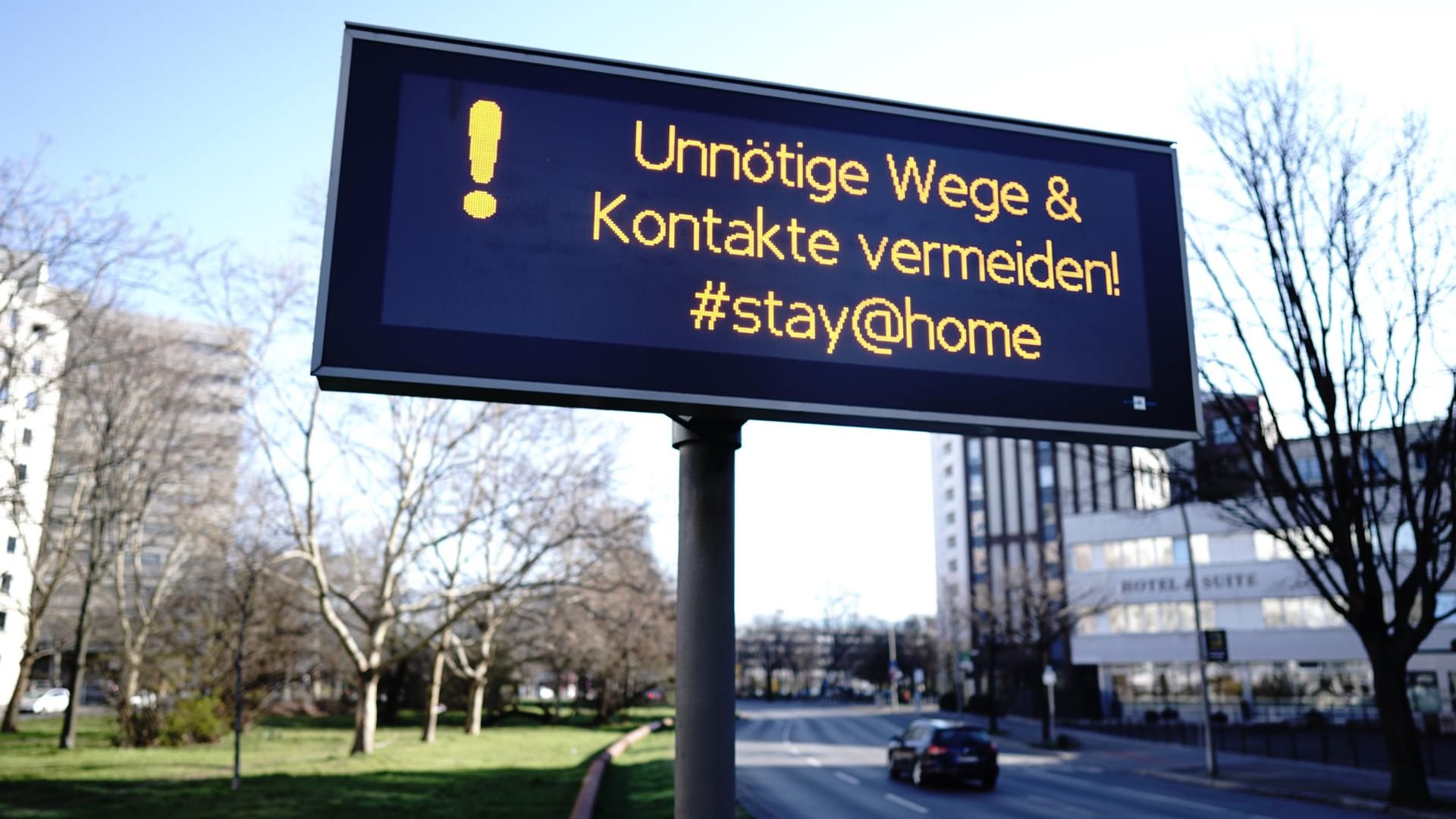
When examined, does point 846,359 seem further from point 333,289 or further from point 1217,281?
point 1217,281

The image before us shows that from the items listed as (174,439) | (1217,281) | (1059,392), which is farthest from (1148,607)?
(1059,392)

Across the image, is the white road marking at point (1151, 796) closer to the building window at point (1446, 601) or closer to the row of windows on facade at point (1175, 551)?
the row of windows on facade at point (1175, 551)

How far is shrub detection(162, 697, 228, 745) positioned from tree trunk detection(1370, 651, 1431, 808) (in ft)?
102

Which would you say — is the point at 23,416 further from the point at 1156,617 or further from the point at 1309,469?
the point at 1156,617

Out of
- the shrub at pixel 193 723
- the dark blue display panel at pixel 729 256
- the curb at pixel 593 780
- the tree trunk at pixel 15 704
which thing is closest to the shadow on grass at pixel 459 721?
the tree trunk at pixel 15 704

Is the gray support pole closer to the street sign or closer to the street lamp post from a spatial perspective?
the street sign

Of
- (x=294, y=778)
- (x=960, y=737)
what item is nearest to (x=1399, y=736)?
(x=960, y=737)

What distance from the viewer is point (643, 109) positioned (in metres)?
5.72

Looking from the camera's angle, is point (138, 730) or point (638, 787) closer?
point (638, 787)

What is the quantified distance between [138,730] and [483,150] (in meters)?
32.7

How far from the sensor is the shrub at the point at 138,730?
103 ft

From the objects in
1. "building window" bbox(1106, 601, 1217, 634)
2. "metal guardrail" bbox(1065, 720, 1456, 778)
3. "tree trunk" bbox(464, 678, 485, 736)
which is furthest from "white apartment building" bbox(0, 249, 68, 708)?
"building window" bbox(1106, 601, 1217, 634)

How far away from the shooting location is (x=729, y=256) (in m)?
5.54

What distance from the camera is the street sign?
1145 inches
